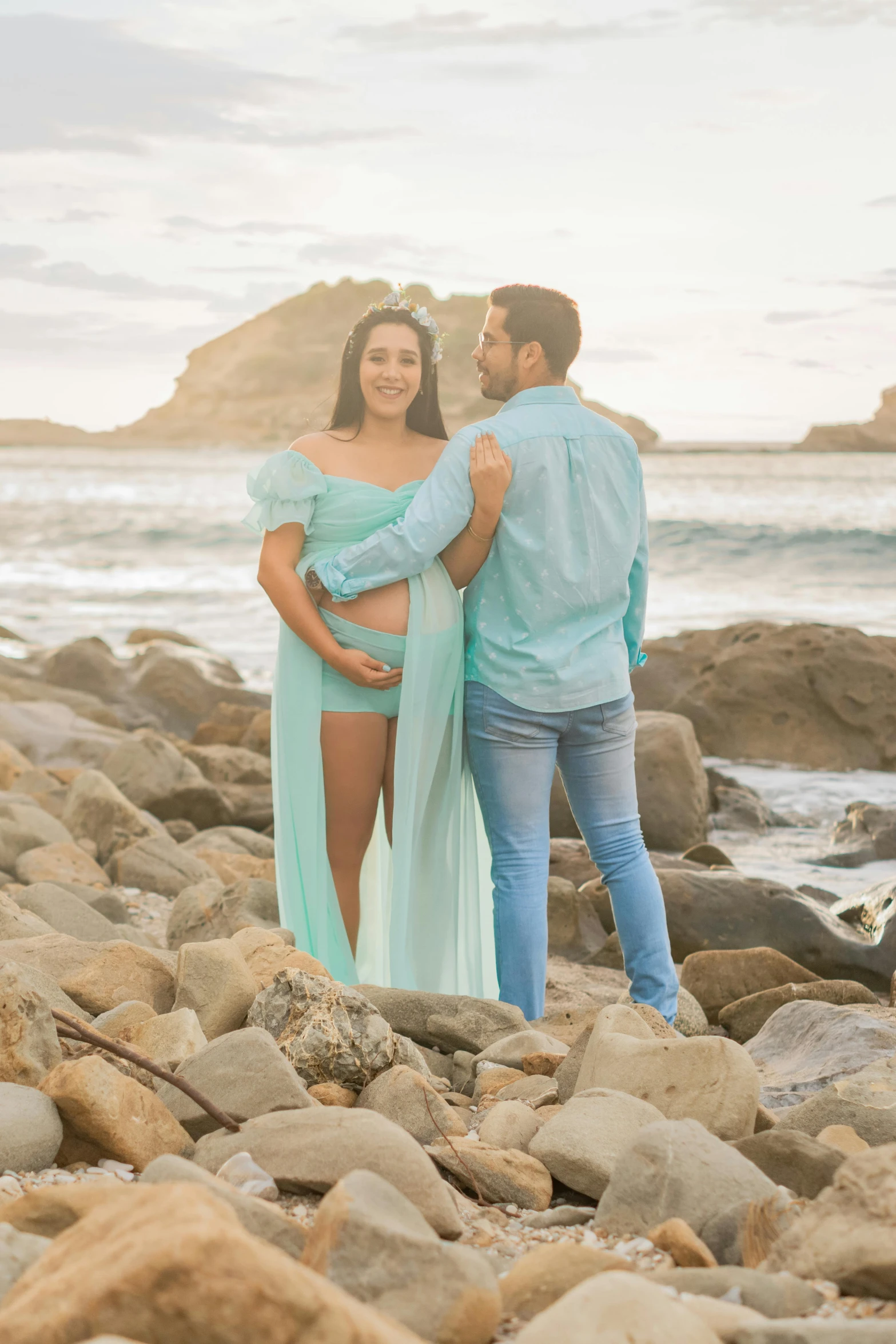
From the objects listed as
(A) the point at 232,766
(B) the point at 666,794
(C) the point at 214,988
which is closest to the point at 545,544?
(C) the point at 214,988

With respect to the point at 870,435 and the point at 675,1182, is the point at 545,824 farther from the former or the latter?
the point at 870,435

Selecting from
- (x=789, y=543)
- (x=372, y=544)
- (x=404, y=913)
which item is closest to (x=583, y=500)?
(x=372, y=544)

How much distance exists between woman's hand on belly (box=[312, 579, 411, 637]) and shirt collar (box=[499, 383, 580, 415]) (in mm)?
582

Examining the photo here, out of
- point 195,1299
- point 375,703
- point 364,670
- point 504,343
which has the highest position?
point 504,343

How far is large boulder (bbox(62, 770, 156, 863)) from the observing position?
595 cm

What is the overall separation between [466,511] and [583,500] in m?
0.32

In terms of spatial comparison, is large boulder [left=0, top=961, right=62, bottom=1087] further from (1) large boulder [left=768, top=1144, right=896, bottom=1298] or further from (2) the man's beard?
(2) the man's beard

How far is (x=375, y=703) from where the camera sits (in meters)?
3.78

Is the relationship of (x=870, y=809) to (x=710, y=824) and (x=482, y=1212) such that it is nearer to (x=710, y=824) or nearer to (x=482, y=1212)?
(x=710, y=824)

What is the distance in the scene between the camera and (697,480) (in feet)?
166

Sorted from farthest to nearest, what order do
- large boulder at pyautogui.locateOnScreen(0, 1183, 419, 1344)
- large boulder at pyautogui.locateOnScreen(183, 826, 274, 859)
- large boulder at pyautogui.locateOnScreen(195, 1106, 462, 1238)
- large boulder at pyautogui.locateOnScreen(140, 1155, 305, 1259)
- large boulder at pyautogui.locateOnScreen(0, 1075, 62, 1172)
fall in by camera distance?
large boulder at pyautogui.locateOnScreen(183, 826, 274, 859) → large boulder at pyautogui.locateOnScreen(0, 1075, 62, 1172) → large boulder at pyautogui.locateOnScreen(195, 1106, 462, 1238) → large boulder at pyautogui.locateOnScreen(140, 1155, 305, 1259) → large boulder at pyautogui.locateOnScreen(0, 1183, 419, 1344)

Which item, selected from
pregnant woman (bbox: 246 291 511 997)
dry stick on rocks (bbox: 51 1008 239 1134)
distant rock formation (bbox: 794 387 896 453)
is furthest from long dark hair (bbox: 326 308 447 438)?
distant rock formation (bbox: 794 387 896 453)

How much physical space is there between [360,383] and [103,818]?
303cm

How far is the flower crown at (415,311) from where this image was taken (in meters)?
3.85
